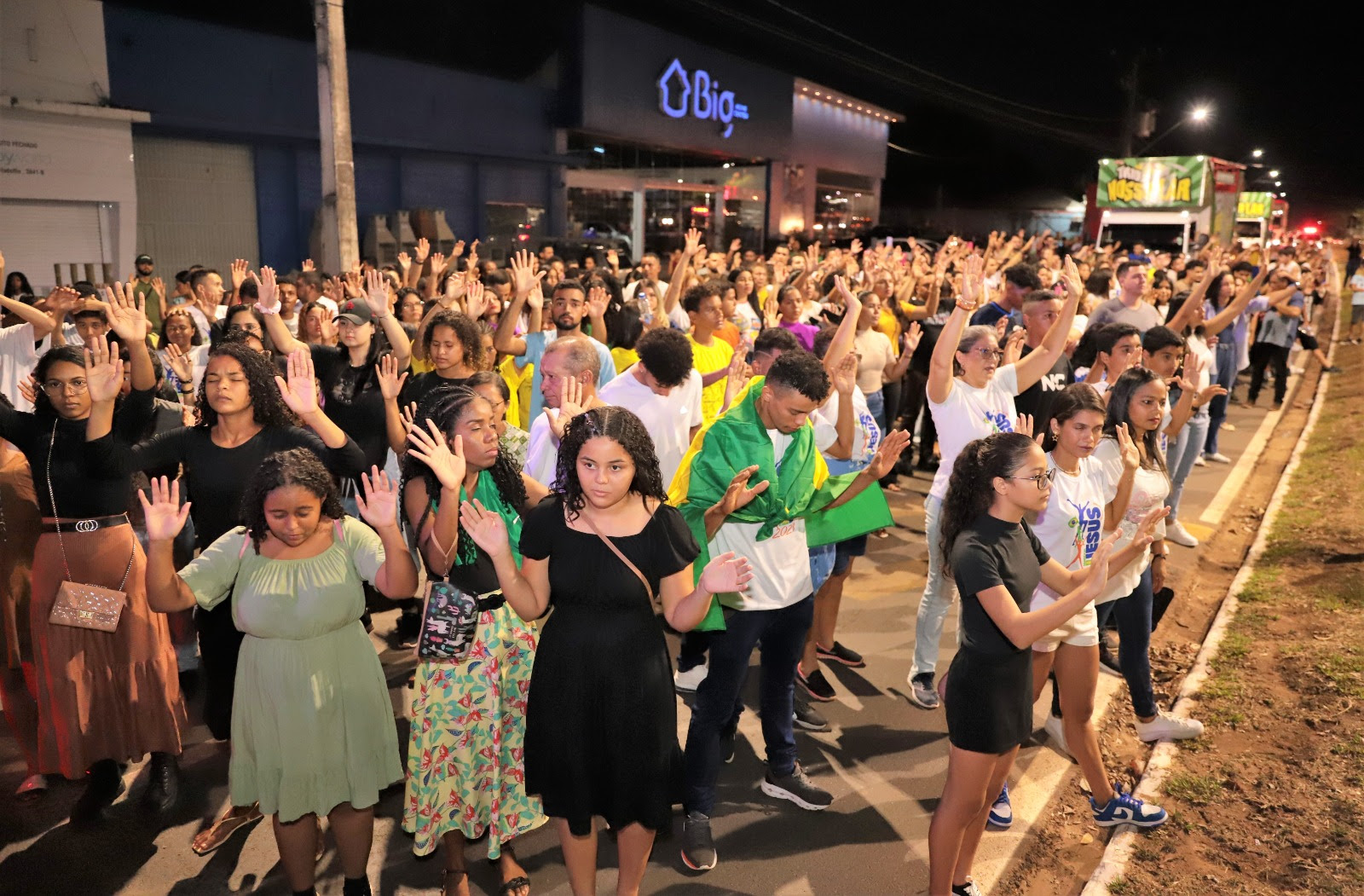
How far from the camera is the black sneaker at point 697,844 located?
12.9ft

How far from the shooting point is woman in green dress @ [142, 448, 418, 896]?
3.28 metres

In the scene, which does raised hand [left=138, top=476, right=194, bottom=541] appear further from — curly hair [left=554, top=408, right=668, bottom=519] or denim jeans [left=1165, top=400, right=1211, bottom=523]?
denim jeans [left=1165, top=400, right=1211, bottom=523]

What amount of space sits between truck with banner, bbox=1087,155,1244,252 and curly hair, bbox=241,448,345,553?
22414 mm

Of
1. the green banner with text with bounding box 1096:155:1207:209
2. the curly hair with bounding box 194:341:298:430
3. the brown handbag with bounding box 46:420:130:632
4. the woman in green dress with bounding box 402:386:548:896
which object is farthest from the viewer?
the green banner with text with bounding box 1096:155:1207:209

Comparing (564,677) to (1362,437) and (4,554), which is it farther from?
(1362,437)

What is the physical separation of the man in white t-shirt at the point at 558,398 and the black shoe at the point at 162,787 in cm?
205

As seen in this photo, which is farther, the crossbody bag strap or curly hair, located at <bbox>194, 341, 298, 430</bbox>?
curly hair, located at <bbox>194, 341, 298, 430</bbox>

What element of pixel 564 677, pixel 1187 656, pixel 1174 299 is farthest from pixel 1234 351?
pixel 564 677

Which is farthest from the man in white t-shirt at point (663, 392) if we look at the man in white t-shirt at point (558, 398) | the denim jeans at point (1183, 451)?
the denim jeans at point (1183, 451)

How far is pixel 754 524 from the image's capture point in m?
3.99

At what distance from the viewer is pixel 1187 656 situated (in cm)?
604

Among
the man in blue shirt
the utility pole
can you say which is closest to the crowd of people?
the utility pole

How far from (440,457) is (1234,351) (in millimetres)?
10477

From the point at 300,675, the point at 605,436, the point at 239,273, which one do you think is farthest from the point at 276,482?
the point at 239,273
